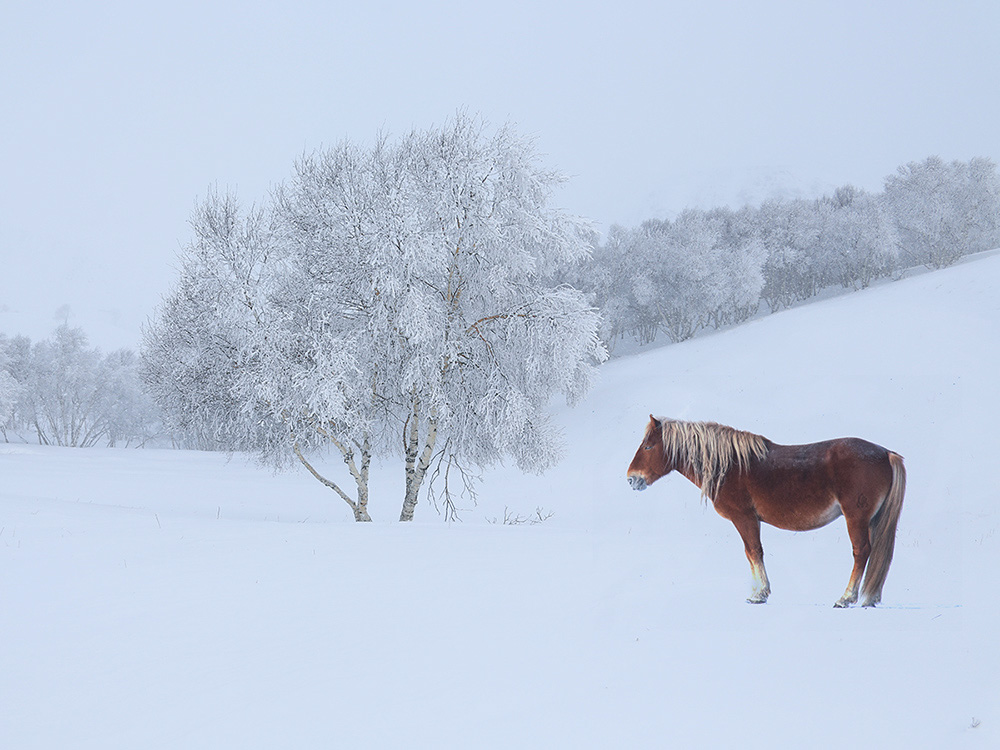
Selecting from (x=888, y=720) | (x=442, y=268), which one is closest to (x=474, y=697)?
(x=888, y=720)

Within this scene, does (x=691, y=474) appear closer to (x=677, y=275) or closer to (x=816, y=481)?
(x=816, y=481)

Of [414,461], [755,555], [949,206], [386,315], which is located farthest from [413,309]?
[949,206]

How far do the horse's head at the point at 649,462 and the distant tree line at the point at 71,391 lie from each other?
2226 inches

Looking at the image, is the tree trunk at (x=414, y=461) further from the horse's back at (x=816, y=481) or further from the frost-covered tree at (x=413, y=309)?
the horse's back at (x=816, y=481)

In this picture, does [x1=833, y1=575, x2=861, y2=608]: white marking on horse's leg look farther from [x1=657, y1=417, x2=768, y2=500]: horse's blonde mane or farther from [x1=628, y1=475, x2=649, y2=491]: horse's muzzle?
[x1=628, y1=475, x2=649, y2=491]: horse's muzzle

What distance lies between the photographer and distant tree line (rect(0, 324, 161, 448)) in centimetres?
5612

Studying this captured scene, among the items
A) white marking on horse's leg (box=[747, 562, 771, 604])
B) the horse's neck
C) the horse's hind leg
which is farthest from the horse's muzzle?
the horse's hind leg

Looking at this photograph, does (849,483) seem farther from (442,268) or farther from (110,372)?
(110,372)

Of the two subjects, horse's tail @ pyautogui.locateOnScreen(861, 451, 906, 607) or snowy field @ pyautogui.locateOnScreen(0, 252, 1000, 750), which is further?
horse's tail @ pyautogui.locateOnScreen(861, 451, 906, 607)

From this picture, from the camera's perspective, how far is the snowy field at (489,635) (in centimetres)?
406

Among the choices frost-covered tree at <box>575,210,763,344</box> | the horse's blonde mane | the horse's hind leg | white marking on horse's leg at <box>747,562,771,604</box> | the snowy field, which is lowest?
the snowy field

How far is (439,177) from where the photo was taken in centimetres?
1455

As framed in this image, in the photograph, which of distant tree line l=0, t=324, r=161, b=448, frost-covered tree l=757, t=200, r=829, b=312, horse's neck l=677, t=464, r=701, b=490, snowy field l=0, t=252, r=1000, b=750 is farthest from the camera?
distant tree line l=0, t=324, r=161, b=448

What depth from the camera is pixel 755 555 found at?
4961 mm
